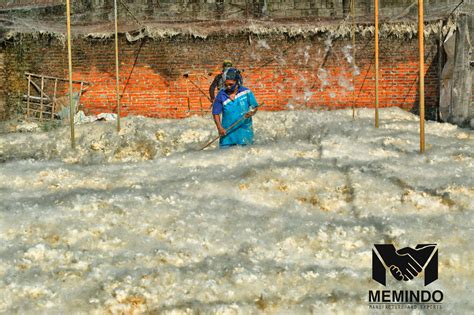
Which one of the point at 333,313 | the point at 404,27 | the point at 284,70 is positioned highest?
the point at 404,27

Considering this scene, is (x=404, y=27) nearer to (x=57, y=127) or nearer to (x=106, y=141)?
(x=106, y=141)

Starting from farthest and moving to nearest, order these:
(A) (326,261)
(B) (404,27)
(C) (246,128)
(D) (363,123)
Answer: (B) (404,27) → (D) (363,123) → (C) (246,128) → (A) (326,261)

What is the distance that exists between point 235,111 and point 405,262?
9.85 ft

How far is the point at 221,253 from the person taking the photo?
9.41 feet

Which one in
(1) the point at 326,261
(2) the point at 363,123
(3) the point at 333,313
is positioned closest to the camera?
(3) the point at 333,313

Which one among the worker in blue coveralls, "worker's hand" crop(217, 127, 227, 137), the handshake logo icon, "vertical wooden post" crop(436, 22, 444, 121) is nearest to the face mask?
the worker in blue coveralls

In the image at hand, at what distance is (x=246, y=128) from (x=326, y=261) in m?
2.78

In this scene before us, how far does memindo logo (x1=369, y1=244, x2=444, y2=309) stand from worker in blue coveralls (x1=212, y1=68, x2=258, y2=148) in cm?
271

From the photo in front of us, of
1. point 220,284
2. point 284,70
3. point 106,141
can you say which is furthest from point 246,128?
point 284,70

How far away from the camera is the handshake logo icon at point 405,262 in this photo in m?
2.54

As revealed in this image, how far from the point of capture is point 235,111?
17.3ft

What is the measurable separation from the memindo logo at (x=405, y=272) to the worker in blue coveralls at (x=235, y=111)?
271 centimetres

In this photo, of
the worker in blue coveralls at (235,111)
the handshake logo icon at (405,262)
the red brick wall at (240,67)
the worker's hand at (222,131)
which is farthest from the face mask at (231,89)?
the red brick wall at (240,67)

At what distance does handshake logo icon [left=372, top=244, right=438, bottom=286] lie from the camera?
2.54 m
